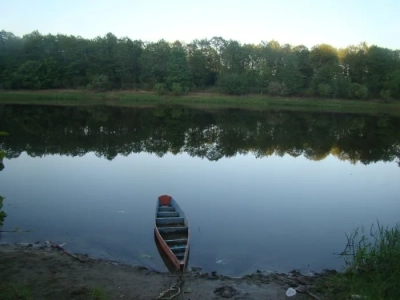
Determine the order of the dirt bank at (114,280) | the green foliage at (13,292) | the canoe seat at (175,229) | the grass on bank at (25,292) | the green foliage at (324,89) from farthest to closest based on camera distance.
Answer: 1. the green foliage at (324,89)
2. the canoe seat at (175,229)
3. the dirt bank at (114,280)
4. the grass on bank at (25,292)
5. the green foliage at (13,292)

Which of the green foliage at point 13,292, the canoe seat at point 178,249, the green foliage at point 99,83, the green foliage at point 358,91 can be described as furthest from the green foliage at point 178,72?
the green foliage at point 13,292

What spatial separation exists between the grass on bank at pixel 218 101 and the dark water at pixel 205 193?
3751 centimetres

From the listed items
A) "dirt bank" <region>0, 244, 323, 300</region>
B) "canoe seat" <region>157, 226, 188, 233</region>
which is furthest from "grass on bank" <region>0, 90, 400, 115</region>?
"dirt bank" <region>0, 244, 323, 300</region>

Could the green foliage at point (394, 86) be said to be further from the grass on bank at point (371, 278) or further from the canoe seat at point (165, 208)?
the grass on bank at point (371, 278)

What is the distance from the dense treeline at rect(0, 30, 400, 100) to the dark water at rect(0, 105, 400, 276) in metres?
45.2

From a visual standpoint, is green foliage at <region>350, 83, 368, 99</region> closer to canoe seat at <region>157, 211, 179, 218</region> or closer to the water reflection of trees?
the water reflection of trees

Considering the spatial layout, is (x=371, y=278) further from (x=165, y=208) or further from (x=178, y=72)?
(x=178, y=72)

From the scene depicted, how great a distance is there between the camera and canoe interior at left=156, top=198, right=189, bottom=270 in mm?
9227

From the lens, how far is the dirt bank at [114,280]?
7336 millimetres

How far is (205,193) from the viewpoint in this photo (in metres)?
15.7

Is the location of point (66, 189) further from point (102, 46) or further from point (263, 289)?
point (102, 46)

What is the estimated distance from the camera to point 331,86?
242ft

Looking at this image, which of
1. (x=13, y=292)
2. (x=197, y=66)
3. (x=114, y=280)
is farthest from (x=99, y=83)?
(x=13, y=292)

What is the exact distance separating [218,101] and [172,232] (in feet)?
200
